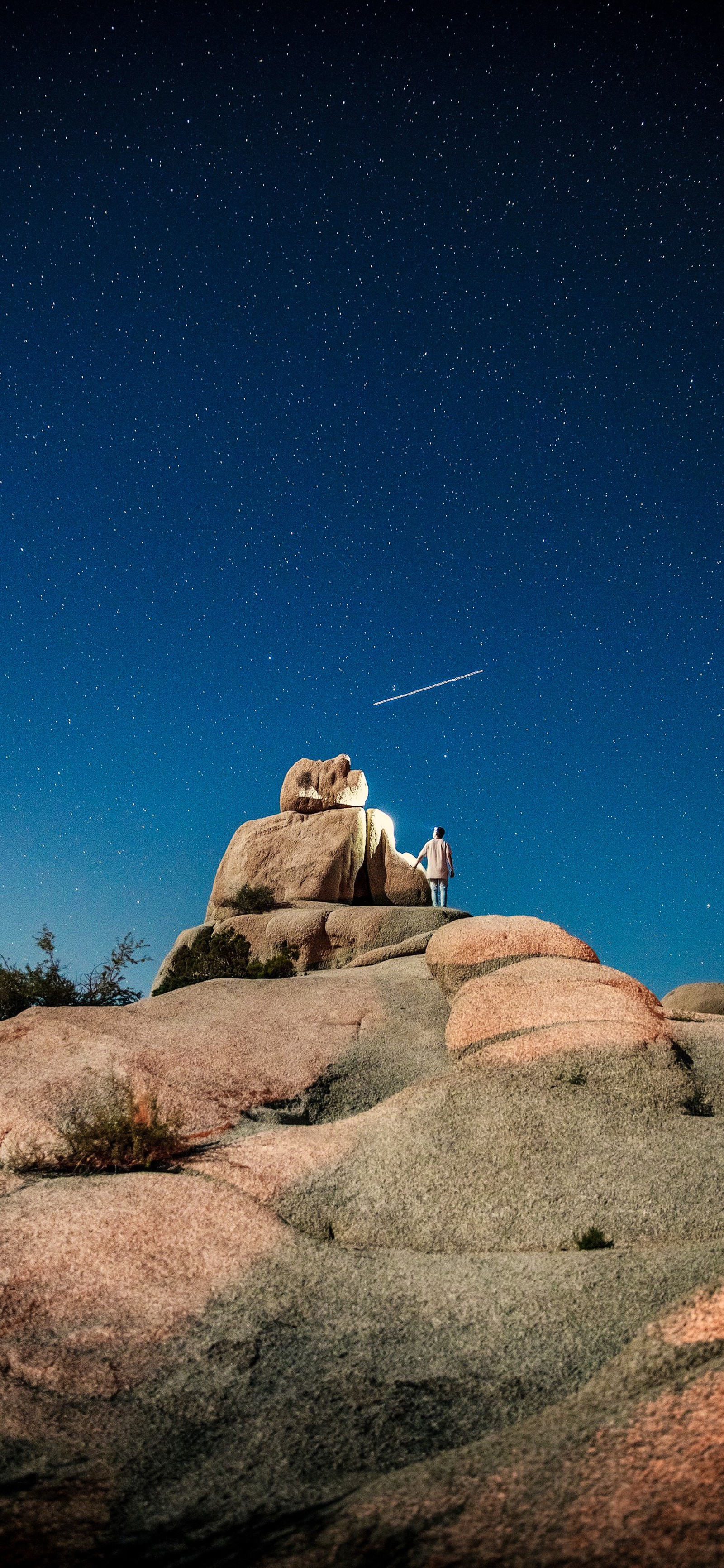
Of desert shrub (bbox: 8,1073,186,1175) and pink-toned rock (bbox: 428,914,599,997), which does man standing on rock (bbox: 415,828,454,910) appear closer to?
pink-toned rock (bbox: 428,914,599,997)

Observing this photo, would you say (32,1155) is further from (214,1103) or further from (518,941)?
(518,941)

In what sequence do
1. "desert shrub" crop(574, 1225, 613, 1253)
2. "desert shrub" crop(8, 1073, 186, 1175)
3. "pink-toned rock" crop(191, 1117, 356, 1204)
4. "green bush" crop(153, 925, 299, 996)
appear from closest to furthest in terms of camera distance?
"desert shrub" crop(574, 1225, 613, 1253) < "pink-toned rock" crop(191, 1117, 356, 1204) < "desert shrub" crop(8, 1073, 186, 1175) < "green bush" crop(153, 925, 299, 996)

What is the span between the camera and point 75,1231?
6902mm

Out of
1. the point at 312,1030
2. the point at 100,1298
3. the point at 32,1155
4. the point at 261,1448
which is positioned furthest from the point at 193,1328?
the point at 312,1030

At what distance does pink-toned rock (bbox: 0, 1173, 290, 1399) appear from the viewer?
5359mm

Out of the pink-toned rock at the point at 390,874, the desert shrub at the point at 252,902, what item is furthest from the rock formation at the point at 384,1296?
the pink-toned rock at the point at 390,874

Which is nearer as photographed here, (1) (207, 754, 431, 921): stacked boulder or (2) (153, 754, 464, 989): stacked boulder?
(2) (153, 754, 464, 989): stacked boulder

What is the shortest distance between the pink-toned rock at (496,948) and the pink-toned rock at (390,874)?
41.8 ft

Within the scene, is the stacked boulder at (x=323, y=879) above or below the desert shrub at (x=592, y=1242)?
above

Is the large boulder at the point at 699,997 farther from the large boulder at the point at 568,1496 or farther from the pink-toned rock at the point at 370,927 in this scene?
the large boulder at the point at 568,1496

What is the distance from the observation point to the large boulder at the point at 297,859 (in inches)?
1069

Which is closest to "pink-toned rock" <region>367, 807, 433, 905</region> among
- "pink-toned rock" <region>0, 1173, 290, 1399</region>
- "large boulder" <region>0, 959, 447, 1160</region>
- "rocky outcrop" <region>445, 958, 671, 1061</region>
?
"large boulder" <region>0, 959, 447, 1160</region>

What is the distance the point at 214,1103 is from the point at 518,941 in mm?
5697

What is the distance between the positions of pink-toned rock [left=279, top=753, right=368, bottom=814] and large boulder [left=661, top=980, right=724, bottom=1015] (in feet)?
38.4
